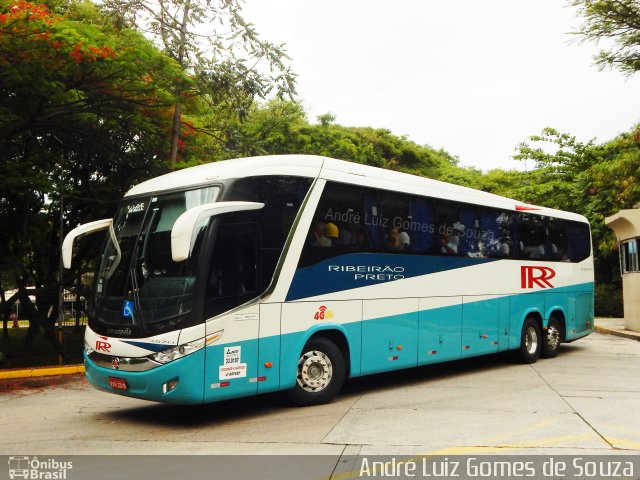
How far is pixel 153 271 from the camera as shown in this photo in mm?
7918

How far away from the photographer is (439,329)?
1121 cm

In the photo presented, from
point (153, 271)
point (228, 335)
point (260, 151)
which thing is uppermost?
point (260, 151)

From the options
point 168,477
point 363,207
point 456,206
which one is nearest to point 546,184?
point 456,206

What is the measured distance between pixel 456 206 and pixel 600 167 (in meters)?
20.0

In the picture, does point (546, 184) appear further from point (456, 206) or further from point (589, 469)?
point (589, 469)

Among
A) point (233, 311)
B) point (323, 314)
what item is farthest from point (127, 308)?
point (323, 314)

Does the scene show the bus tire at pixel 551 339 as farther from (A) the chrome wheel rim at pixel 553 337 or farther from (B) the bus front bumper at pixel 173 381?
(B) the bus front bumper at pixel 173 381

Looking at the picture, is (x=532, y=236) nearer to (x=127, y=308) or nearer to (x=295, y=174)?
A: (x=295, y=174)

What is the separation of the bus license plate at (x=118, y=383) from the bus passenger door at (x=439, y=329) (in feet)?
16.2

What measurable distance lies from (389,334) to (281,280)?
2.47 metres

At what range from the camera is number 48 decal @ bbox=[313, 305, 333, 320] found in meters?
9.04

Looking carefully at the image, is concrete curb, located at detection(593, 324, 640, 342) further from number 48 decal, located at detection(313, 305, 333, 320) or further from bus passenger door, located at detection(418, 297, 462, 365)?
number 48 decal, located at detection(313, 305, 333, 320)

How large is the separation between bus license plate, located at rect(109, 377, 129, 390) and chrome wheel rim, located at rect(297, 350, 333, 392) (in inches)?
90.6

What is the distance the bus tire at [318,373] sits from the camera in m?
8.93
